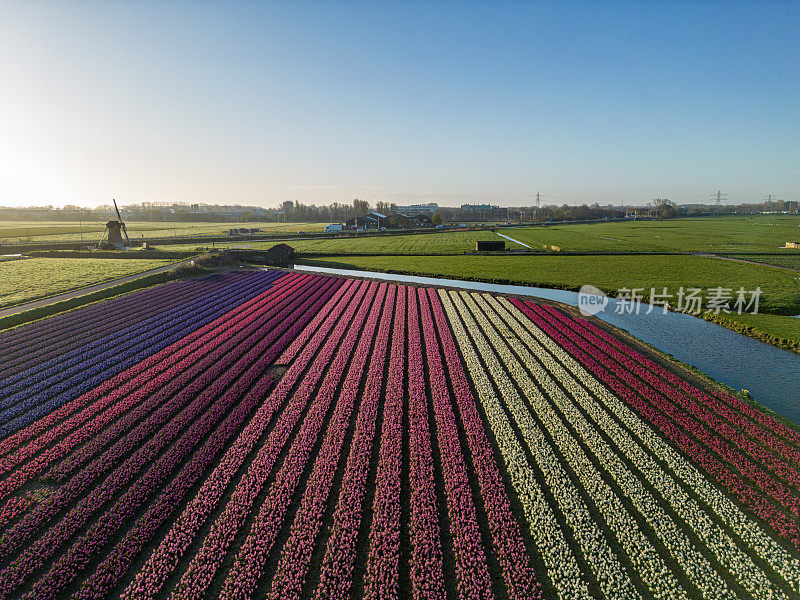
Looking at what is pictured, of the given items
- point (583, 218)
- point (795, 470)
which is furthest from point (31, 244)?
point (583, 218)

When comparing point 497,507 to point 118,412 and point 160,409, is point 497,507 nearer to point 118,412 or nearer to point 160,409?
point 160,409

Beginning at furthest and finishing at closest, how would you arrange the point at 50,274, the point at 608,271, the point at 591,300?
the point at 608,271, the point at 50,274, the point at 591,300

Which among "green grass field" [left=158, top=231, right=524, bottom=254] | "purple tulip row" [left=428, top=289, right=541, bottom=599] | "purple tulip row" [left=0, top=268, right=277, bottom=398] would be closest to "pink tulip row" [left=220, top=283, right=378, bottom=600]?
"purple tulip row" [left=428, top=289, right=541, bottom=599]

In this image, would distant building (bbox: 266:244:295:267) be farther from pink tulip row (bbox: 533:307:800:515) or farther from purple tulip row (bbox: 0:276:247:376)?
pink tulip row (bbox: 533:307:800:515)

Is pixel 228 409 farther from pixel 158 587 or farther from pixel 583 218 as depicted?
pixel 583 218

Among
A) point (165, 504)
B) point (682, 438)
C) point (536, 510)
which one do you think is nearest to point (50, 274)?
point (165, 504)
